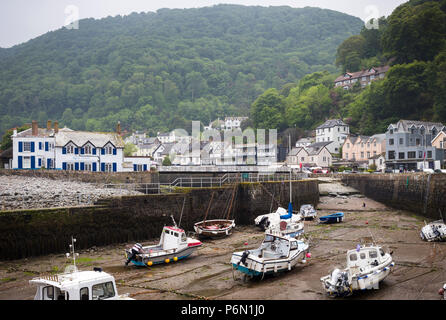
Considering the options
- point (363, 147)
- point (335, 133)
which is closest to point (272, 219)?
point (363, 147)

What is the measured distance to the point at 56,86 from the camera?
186750 mm

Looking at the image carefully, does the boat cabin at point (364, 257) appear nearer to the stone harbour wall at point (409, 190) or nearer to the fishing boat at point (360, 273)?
the fishing boat at point (360, 273)

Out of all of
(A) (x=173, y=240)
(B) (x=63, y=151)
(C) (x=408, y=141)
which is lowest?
(A) (x=173, y=240)

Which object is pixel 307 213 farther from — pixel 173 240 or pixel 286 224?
Result: pixel 173 240

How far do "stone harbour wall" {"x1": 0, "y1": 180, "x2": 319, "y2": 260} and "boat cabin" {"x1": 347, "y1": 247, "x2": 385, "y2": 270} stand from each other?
14431 mm

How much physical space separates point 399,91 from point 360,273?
6426 centimetres

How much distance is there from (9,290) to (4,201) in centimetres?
1127

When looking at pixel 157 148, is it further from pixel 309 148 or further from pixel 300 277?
pixel 300 277

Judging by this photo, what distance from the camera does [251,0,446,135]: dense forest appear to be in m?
68.4

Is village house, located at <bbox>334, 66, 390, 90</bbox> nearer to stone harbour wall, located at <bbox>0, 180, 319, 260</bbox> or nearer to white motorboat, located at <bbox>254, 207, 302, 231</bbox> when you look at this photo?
stone harbour wall, located at <bbox>0, 180, 319, 260</bbox>

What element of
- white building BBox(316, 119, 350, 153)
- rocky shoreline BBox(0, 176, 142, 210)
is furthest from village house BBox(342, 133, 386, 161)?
rocky shoreline BBox(0, 176, 142, 210)

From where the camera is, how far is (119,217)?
969 inches

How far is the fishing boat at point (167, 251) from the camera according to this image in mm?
19172

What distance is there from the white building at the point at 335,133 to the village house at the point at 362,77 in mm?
22200
